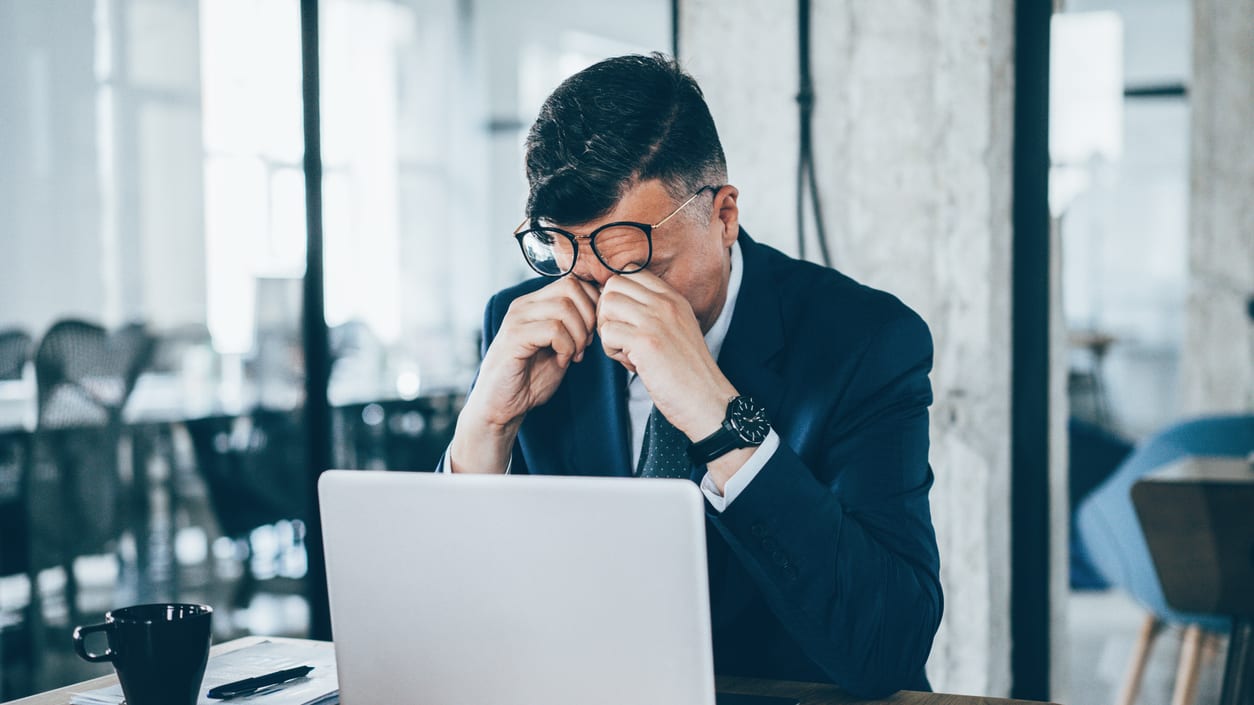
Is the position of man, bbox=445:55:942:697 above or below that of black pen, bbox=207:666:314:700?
above

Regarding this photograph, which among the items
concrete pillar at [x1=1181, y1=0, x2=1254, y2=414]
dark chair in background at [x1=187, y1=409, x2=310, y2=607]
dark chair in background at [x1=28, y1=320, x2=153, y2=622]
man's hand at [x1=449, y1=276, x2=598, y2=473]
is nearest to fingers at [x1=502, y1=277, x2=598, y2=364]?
man's hand at [x1=449, y1=276, x2=598, y2=473]

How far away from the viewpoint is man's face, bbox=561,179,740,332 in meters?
1.29

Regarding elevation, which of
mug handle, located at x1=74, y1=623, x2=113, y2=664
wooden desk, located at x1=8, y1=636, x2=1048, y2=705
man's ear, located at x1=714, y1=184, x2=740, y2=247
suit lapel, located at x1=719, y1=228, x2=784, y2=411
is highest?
man's ear, located at x1=714, y1=184, x2=740, y2=247

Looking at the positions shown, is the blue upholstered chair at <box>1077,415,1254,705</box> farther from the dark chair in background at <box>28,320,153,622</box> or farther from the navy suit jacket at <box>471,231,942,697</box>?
the dark chair in background at <box>28,320,153,622</box>

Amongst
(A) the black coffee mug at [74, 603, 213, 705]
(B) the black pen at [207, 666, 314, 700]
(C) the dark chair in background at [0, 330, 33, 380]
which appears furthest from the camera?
(C) the dark chair in background at [0, 330, 33, 380]

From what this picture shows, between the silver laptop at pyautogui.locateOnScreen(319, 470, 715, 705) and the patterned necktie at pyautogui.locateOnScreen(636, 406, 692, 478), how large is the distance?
1.72 ft

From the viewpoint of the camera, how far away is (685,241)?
1.33 m

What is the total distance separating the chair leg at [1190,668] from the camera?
2.59 metres

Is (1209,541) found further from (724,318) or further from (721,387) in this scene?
(721,387)

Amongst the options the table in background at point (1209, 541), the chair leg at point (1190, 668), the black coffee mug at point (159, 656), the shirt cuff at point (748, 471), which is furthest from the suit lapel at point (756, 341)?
the chair leg at point (1190, 668)

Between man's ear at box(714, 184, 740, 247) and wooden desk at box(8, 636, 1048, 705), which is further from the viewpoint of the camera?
man's ear at box(714, 184, 740, 247)

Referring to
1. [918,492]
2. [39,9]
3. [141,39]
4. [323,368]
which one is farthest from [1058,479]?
[141,39]

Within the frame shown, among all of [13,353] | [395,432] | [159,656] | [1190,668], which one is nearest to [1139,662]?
[1190,668]

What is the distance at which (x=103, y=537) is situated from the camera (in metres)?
3.67
